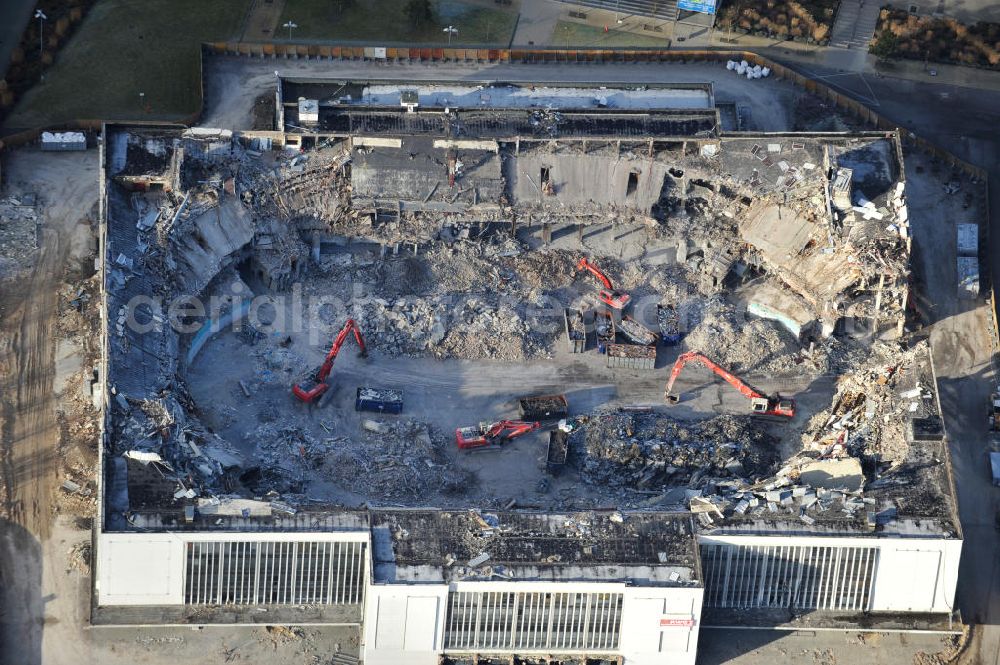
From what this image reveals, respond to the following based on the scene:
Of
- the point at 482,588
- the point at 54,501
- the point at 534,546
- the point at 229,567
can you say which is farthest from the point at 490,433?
the point at 54,501

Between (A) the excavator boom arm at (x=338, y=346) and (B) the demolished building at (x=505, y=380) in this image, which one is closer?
(B) the demolished building at (x=505, y=380)

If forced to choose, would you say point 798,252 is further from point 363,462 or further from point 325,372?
point 363,462

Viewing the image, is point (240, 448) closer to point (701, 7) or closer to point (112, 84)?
point (112, 84)

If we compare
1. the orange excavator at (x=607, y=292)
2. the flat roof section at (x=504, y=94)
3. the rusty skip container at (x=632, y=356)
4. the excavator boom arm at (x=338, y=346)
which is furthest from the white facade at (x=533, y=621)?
the flat roof section at (x=504, y=94)

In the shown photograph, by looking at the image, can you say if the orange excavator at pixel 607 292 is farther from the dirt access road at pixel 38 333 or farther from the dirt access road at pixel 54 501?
the dirt access road at pixel 38 333

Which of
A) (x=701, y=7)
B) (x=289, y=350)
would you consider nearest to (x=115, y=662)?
(x=289, y=350)

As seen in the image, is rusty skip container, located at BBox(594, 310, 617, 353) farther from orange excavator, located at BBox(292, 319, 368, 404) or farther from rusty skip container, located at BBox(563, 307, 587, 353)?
orange excavator, located at BBox(292, 319, 368, 404)
